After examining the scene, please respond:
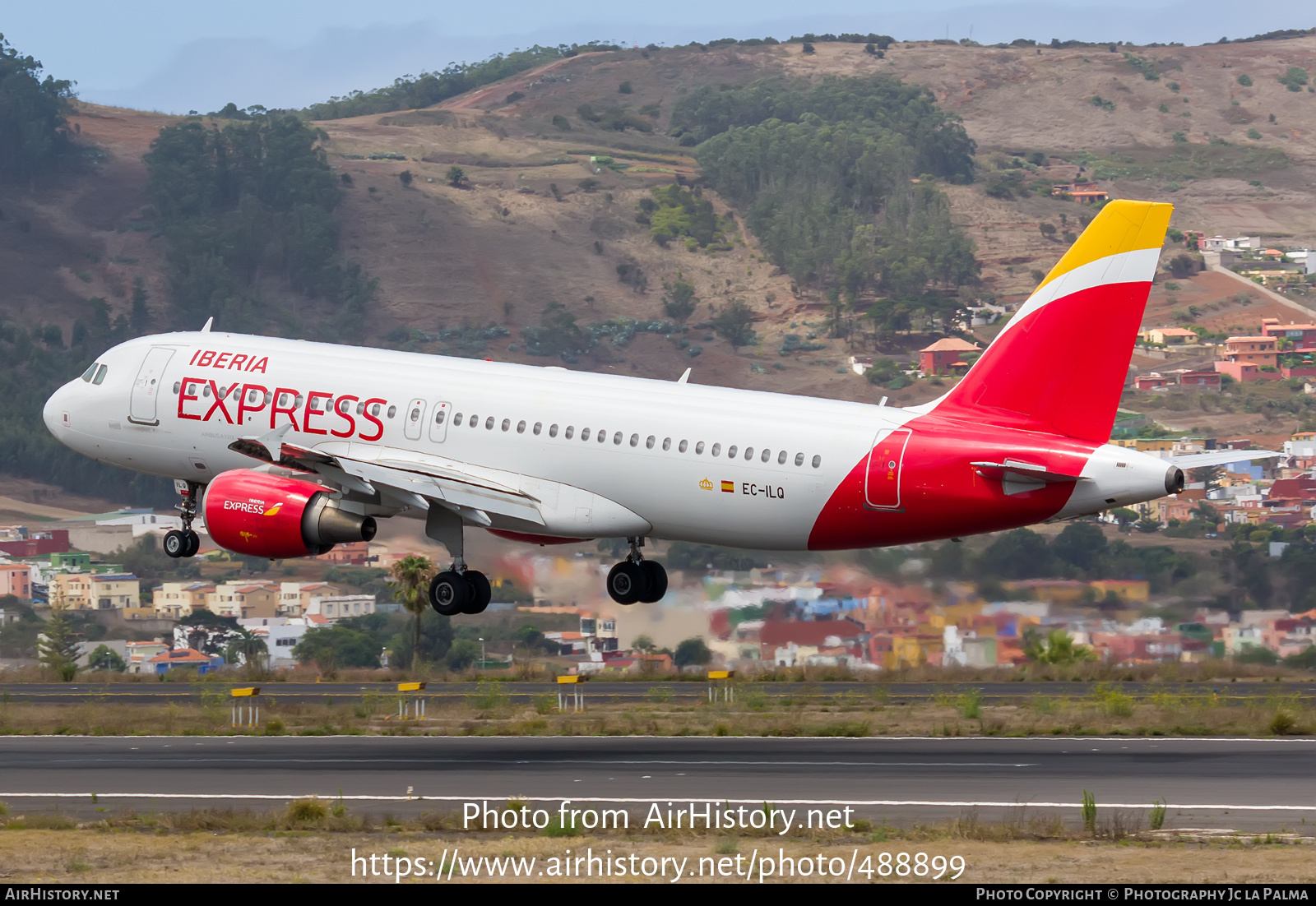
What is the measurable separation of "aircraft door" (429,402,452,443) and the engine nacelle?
8.58 ft

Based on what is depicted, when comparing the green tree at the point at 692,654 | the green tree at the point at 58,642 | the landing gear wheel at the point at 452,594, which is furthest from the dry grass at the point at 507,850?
the green tree at the point at 58,642

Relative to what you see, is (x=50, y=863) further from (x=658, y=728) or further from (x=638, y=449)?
(x=658, y=728)

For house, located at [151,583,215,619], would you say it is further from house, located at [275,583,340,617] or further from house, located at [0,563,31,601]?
house, located at [0,563,31,601]

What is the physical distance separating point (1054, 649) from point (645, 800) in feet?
165

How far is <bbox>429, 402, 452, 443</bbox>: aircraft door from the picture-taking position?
45.8 metres

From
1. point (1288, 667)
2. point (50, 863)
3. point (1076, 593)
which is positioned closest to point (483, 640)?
point (1076, 593)

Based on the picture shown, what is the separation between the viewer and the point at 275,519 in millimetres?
44875

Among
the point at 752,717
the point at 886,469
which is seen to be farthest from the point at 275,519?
the point at 752,717

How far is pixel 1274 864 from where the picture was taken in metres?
27.9

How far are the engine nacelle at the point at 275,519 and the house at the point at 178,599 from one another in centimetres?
11607

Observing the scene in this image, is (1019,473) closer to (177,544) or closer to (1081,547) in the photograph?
(177,544)

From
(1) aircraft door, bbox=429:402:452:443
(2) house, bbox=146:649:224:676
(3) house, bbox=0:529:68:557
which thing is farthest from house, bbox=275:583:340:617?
(1) aircraft door, bbox=429:402:452:443

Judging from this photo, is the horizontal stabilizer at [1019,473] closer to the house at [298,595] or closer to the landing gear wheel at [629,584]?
the landing gear wheel at [629,584]

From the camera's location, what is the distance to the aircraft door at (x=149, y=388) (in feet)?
162
